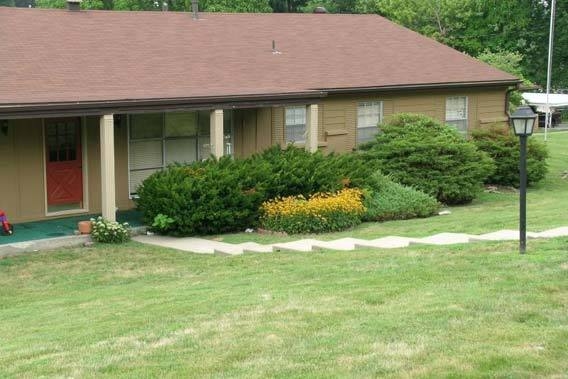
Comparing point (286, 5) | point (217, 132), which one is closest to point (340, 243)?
point (217, 132)

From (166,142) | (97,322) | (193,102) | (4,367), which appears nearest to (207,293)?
(97,322)

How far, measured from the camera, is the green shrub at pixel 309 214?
54.9ft

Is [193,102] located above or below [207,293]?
above

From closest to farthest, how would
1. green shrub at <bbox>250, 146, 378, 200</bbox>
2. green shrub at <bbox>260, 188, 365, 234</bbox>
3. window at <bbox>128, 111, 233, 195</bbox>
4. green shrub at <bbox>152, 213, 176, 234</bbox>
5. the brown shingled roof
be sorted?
1. green shrub at <bbox>152, 213, 176, 234</bbox>
2. green shrub at <bbox>260, 188, 365, 234</bbox>
3. the brown shingled roof
4. green shrub at <bbox>250, 146, 378, 200</bbox>
5. window at <bbox>128, 111, 233, 195</bbox>

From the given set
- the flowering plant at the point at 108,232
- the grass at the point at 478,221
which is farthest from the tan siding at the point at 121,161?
the grass at the point at 478,221

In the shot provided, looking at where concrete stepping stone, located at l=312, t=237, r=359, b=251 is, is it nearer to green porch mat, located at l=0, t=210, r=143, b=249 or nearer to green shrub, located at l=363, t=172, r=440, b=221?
green shrub, located at l=363, t=172, r=440, b=221

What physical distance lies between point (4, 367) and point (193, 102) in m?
10.8

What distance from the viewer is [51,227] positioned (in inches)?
663

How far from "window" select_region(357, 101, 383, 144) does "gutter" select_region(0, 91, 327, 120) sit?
284 cm

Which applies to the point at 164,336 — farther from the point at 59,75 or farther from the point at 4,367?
the point at 59,75

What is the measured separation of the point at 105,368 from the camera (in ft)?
22.3

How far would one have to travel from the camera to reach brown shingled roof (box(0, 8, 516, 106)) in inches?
683

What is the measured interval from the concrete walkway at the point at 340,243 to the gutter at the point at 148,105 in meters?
2.56

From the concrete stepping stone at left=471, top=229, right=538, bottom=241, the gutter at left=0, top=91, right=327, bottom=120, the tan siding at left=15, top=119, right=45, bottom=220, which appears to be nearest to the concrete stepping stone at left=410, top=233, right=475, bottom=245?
the concrete stepping stone at left=471, top=229, right=538, bottom=241
